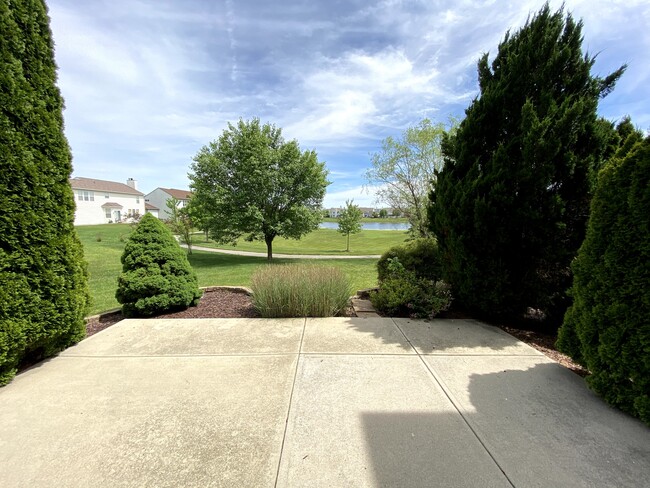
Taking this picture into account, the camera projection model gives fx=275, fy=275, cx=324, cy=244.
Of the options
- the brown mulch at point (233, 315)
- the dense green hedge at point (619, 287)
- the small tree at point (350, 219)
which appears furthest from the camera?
the small tree at point (350, 219)

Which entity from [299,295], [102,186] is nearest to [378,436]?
[299,295]

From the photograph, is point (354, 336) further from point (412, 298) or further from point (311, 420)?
Answer: point (311, 420)

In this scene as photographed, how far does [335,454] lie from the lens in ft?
6.14

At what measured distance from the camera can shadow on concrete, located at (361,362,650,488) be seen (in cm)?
171

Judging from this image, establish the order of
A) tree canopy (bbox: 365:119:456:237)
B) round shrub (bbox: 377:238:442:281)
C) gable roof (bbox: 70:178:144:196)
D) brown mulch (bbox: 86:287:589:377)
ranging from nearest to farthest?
1. brown mulch (bbox: 86:287:589:377)
2. round shrub (bbox: 377:238:442:281)
3. tree canopy (bbox: 365:119:456:237)
4. gable roof (bbox: 70:178:144:196)

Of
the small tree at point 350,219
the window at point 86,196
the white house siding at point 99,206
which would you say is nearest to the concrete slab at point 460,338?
the small tree at point 350,219

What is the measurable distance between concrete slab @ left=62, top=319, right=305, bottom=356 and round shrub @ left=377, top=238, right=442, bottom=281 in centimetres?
254

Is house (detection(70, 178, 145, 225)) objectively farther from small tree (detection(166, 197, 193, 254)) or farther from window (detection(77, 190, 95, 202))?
small tree (detection(166, 197, 193, 254))

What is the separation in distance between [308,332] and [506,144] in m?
4.06

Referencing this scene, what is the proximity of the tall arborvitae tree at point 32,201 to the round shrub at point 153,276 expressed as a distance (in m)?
1.32

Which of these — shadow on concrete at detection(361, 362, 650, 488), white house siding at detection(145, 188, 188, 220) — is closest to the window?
white house siding at detection(145, 188, 188, 220)

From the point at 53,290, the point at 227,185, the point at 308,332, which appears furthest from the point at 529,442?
the point at 227,185

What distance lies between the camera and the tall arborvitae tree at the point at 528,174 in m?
3.65

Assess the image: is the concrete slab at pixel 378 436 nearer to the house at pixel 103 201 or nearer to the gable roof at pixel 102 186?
the house at pixel 103 201
